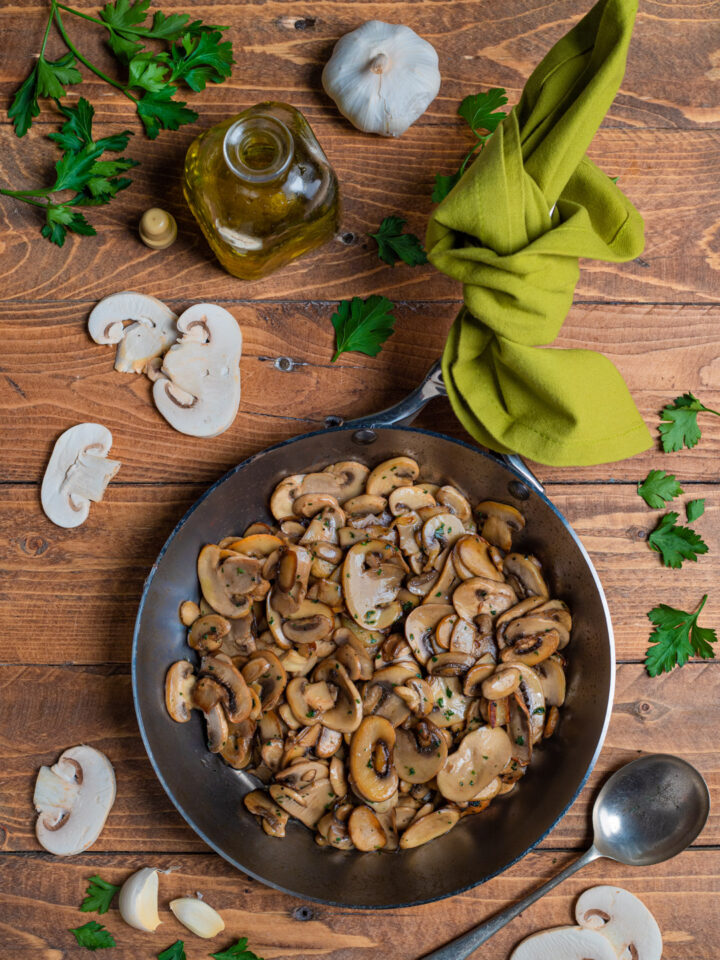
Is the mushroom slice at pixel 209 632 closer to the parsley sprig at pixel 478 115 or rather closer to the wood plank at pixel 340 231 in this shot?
the wood plank at pixel 340 231

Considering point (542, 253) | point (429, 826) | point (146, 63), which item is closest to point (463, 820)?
point (429, 826)

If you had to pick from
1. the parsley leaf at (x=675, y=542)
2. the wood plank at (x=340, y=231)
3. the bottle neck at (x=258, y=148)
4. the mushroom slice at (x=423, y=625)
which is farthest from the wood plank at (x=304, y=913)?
the bottle neck at (x=258, y=148)

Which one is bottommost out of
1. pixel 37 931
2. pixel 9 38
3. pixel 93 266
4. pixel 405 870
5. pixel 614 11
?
pixel 37 931

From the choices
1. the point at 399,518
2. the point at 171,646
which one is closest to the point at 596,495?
the point at 399,518

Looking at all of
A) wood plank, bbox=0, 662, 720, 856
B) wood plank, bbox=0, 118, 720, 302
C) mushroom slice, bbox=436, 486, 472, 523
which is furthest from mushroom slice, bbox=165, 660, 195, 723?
wood plank, bbox=0, 118, 720, 302

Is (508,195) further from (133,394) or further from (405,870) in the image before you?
(405,870)

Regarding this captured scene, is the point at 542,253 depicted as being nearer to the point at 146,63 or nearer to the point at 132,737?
the point at 146,63
